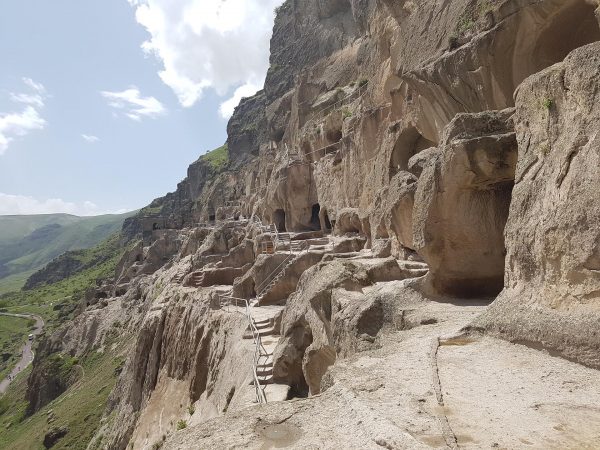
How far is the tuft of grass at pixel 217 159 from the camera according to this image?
371 feet

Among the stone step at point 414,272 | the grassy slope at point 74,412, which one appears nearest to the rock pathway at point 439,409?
the stone step at point 414,272

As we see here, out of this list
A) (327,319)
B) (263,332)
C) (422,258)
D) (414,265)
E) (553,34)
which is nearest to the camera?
(327,319)

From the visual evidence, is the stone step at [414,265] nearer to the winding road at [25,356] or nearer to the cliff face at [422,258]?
the cliff face at [422,258]

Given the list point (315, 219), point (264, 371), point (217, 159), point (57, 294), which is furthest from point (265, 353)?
point (217, 159)

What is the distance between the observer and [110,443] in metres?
23.0

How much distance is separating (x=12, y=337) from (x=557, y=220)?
10337 cm

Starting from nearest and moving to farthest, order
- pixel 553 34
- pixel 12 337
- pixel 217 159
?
pixel 553 34 → pixel 12 337 → pixel 217 159

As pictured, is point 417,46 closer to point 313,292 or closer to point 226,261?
point 313,292

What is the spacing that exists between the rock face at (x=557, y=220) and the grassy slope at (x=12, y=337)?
84151mm

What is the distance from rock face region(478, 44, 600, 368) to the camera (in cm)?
532

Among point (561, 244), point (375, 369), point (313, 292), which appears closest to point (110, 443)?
point (313, 292)

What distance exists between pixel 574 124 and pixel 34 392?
5742 cm

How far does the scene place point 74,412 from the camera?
3359 centimetres

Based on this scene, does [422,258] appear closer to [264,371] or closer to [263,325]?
[264,371]
